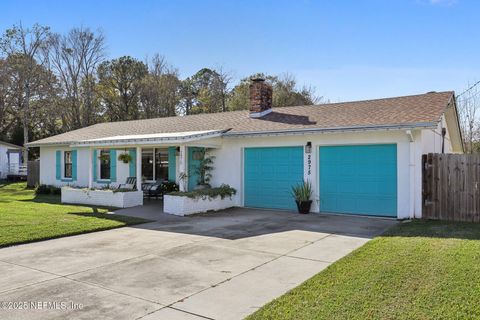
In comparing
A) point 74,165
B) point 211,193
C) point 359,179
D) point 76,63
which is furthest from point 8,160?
point 359,179

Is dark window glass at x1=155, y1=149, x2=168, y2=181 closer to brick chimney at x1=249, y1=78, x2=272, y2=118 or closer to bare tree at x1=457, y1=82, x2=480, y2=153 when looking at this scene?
brick chimney at x1=249, y1=78, x2=272, y2=118

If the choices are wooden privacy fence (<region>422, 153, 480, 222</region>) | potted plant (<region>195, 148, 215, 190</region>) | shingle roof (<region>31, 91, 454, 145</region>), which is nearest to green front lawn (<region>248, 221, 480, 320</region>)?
wooden privacy fence (<region>422, 153, 480, 222</region>)

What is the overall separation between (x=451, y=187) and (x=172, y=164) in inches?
388

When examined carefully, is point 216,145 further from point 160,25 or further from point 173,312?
point 160,25

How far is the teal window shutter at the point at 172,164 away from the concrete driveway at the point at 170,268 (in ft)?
17.7

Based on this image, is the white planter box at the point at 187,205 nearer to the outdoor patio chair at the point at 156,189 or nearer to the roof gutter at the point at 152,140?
the roof gutter at the point at 152,140

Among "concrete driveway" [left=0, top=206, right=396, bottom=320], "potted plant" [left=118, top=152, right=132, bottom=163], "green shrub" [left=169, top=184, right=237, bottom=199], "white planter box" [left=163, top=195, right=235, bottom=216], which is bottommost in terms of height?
"concrete driveway" [left=0, top=206, right=396, bottom=320]

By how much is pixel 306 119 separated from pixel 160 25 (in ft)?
39.4

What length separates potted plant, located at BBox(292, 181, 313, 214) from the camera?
11.6 m

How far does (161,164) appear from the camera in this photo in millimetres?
15781

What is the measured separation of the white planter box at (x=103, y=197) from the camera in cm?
1305

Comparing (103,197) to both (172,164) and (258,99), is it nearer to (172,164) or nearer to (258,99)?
(172,164)

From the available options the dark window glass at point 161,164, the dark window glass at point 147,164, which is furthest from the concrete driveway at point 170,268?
the dark window glass at point 147,164

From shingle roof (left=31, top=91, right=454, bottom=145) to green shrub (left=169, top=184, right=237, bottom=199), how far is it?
6.49ft
